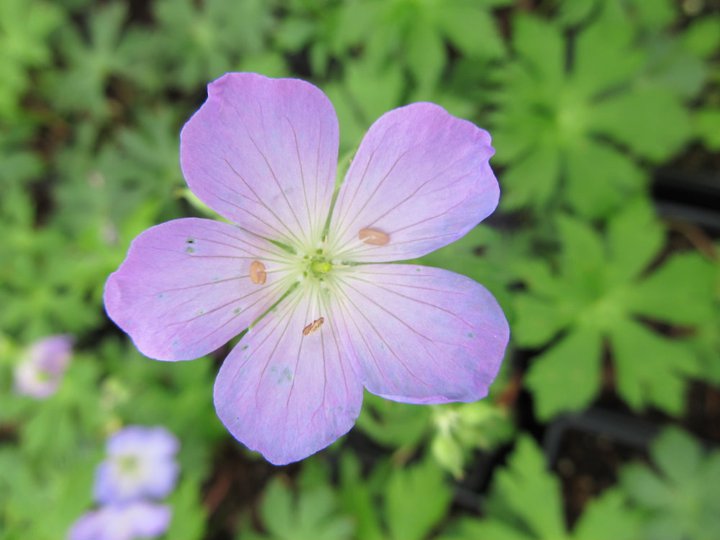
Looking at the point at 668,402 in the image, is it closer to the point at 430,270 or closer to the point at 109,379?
the point at 430,270

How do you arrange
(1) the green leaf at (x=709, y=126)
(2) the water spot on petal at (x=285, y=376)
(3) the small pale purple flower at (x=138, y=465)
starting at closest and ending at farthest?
1. (2) the water spot on petal at (x=285, y=376)
2. (1) the green leaf at (x=709, y=126)
3. (3) the small pale purple flower at (x=138, y=465)

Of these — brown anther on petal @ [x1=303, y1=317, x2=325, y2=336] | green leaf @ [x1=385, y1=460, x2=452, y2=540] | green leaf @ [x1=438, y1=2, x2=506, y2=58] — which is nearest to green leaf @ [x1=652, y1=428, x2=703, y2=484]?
green leaf @ [x1=385, y1=460, x2=452, y2=540]

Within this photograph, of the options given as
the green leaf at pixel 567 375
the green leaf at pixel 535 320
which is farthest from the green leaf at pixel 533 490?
the green leaf at pixel 535 320

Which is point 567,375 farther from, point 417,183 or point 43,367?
point 43,367

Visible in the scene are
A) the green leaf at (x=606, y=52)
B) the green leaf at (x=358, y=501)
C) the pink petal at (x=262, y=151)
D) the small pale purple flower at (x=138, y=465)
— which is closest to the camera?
the pink petal at (x=262, y=151)

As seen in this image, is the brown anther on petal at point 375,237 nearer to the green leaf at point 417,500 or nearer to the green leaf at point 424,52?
the green leaf at point 424,52

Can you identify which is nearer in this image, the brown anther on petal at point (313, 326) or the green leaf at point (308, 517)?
the brown anther on petal at point (313, 326)
